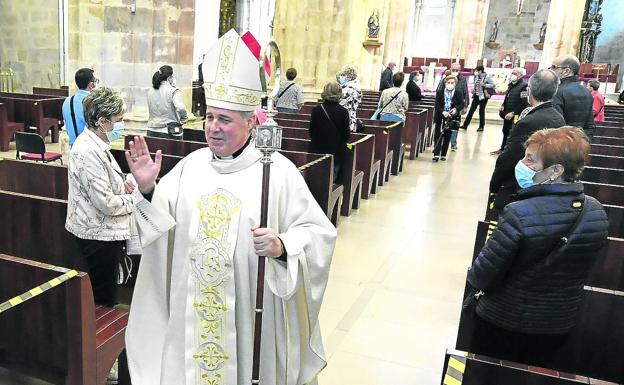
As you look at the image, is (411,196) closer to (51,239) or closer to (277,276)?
(51,239)

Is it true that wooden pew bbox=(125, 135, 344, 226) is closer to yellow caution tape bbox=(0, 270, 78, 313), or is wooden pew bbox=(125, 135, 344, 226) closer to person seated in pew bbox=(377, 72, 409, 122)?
yellow caution tape bbox=(0, 270, 78, 313)

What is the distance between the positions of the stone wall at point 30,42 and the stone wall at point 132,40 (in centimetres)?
484

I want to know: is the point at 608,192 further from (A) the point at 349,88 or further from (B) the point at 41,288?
(B) the point at 41,288

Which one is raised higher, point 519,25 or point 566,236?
point 519,25

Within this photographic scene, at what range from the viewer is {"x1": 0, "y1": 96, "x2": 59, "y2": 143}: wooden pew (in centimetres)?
937

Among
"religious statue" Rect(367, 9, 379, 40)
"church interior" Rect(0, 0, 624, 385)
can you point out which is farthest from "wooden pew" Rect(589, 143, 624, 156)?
"religious statue" Rect(367, 9, 379, 40)

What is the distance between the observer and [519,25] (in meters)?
27.1

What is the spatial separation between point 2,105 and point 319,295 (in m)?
8.52

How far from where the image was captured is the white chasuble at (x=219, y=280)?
191 centimetres

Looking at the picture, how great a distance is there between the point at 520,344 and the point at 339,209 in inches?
146

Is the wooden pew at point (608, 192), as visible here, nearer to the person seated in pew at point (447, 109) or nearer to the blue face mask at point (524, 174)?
the blue face mask at point (524, 174)

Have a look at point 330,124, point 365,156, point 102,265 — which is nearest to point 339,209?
point 330,124

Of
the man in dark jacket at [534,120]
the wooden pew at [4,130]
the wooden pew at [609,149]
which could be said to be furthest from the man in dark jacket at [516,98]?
the wooden pew at [4,130]

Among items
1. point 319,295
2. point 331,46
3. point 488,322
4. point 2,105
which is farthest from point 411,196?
point 331,46
